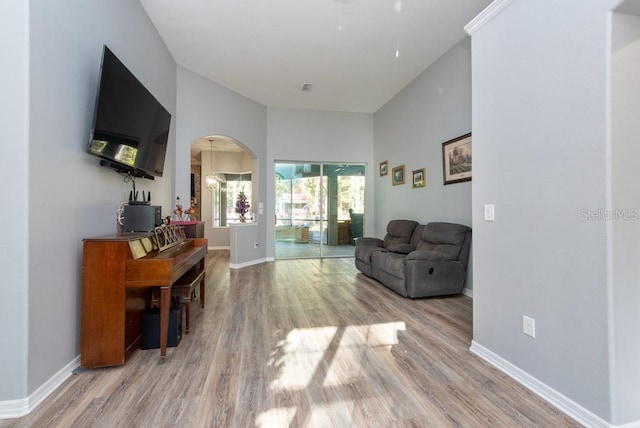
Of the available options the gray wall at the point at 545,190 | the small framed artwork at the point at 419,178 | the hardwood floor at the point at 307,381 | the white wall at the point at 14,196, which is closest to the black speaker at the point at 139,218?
the white wall at the point at 14,196

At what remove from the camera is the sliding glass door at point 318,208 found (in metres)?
6.91

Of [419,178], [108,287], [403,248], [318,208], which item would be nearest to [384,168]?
[419,178]

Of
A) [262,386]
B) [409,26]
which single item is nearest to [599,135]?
[262,386]

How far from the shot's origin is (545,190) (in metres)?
1.83

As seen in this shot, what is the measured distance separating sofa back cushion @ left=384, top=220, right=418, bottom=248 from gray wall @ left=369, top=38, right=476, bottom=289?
22 centimetres

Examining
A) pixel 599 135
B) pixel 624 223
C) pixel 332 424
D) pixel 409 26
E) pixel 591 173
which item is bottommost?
pixel 332 424

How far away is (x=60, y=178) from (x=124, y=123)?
0.72 meters

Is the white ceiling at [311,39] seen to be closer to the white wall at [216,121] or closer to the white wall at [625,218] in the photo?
the white wall at [216,121]

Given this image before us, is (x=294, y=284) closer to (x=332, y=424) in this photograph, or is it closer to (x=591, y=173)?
(x=332, y=424)

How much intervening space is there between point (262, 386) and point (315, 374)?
1.19 feet

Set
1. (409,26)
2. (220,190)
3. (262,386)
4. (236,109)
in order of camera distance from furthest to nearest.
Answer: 1. (220,190)
2. (236,109)
3. (409,26)
4. (262,386)

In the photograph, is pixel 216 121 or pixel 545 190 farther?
pixel 216 121

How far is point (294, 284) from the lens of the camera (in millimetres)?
4512

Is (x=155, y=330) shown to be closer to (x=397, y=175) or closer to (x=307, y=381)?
(x=307, y=381)
